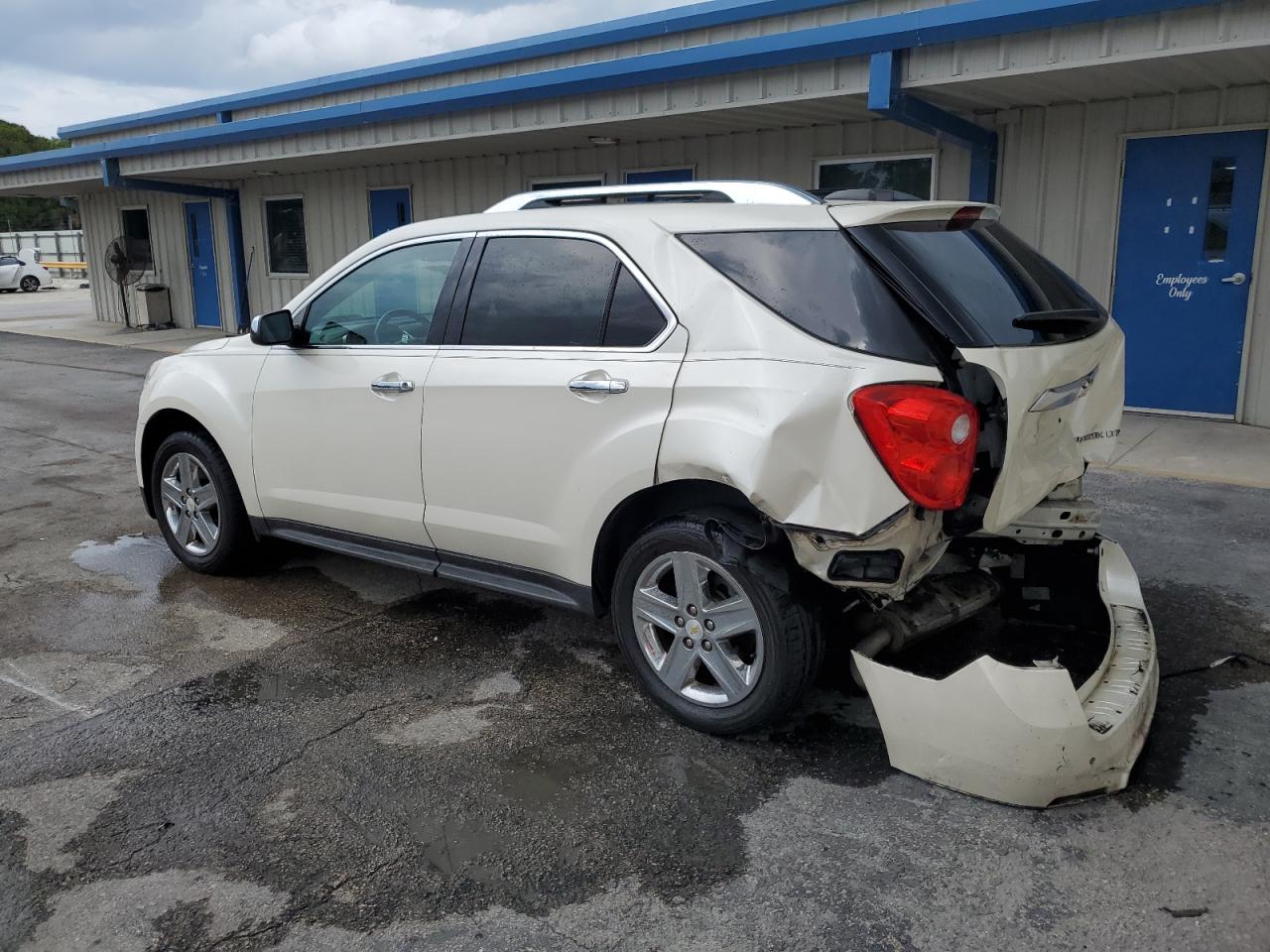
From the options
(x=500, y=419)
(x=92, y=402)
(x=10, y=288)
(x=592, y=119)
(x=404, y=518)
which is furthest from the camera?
(x=10, y=288)

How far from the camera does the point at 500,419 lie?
398cm

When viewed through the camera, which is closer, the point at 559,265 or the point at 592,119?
the point at 559,265

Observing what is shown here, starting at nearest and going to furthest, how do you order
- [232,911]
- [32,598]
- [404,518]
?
1. [232,911]
2. [404,518]
3. [32,598]

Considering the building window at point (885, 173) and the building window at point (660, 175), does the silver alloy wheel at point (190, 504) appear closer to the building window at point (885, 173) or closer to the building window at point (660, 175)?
the building window at point (885, 173)

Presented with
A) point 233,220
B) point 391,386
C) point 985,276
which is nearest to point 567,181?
point 233,220

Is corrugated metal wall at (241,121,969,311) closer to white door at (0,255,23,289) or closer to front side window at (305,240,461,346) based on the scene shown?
front side window at (305,240,461,346)

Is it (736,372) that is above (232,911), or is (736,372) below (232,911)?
above

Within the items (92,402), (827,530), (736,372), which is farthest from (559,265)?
(92,402)

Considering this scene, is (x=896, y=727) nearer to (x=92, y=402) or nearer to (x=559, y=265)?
(x=559, y=265)

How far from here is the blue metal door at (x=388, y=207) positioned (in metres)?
15.6

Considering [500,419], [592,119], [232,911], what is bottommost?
[232,911]

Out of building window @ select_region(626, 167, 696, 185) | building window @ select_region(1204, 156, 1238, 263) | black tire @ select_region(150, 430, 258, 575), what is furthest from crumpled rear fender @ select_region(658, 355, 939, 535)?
building window @ select_region(626, 167, 696, 185)

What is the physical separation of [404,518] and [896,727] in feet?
7.02

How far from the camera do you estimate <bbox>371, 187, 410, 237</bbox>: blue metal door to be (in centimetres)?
1560
